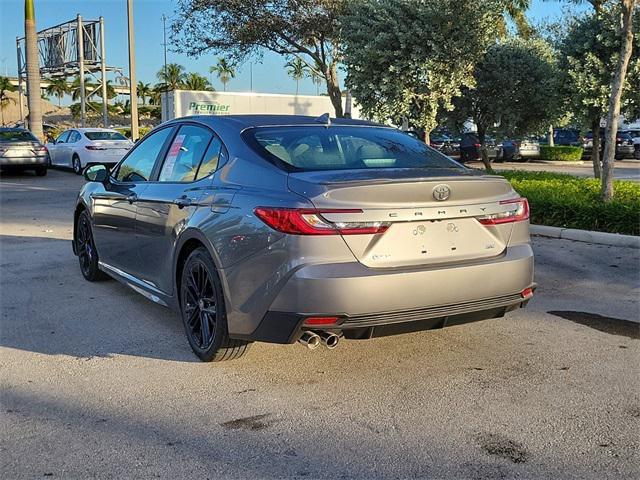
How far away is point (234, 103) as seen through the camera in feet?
97.6

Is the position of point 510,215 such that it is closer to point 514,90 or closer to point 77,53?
point 514,90

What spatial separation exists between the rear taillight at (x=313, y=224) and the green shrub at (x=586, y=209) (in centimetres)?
595

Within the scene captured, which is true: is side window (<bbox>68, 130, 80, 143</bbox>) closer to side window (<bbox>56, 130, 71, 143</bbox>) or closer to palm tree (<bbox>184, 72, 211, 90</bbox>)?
side window (<bbox>56, 130, 71, 143</bbox>)

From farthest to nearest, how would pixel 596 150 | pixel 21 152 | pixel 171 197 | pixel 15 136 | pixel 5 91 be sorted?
pixel 5 91 → pixel 15 136 → pixel 21 152 → pixel 596 150 → pixel 171 197

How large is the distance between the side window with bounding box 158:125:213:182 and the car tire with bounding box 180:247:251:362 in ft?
2.15

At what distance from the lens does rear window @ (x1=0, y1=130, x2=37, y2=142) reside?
62.9 feet

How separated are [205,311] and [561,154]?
27630 millimetres

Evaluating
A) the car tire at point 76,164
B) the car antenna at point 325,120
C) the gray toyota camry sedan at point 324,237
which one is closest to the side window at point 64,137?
the car tire at point 76,164

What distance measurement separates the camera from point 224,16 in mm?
20969

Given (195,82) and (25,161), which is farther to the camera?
(195,82)

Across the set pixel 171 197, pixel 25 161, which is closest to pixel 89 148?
pixel 25 161

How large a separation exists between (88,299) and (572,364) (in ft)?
13.2

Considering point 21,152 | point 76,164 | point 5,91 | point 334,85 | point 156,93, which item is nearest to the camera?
point 21,152

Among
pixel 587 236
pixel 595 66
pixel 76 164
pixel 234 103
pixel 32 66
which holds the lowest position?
pixel 587 236
